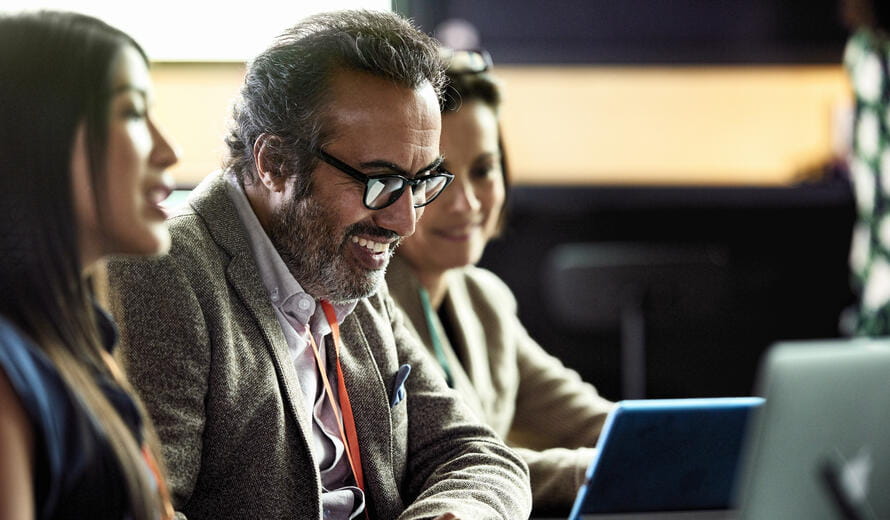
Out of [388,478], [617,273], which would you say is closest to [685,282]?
[617,273]

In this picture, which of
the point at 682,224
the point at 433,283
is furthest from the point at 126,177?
the point at 682,224

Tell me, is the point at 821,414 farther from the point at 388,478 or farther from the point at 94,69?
the point at 388,478

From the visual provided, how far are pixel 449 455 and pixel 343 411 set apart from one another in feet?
0.62

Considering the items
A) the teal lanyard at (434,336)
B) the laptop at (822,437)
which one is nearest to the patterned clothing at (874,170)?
the teal lanyard at (434,336)

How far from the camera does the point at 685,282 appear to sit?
334 cm

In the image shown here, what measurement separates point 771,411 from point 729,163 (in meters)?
3.42

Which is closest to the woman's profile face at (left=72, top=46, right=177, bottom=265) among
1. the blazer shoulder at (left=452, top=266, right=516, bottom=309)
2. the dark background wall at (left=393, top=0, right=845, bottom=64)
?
the blazer shoulder at (left=452, top=266, right=516, bottom=309)

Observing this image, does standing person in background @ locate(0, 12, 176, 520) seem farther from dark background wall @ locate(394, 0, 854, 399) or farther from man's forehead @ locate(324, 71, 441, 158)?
Result: dark background wall @ locate(394, 0, 854, 399)

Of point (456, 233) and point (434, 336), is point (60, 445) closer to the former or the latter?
point (434, 336)

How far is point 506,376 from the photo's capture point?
2.08m

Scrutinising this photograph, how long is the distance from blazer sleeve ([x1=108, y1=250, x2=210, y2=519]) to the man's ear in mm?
242

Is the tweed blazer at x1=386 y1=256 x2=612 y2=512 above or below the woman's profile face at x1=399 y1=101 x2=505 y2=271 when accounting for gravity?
below

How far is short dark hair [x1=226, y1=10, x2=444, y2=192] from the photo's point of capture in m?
1.52

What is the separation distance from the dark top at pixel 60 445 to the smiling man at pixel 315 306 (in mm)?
423
